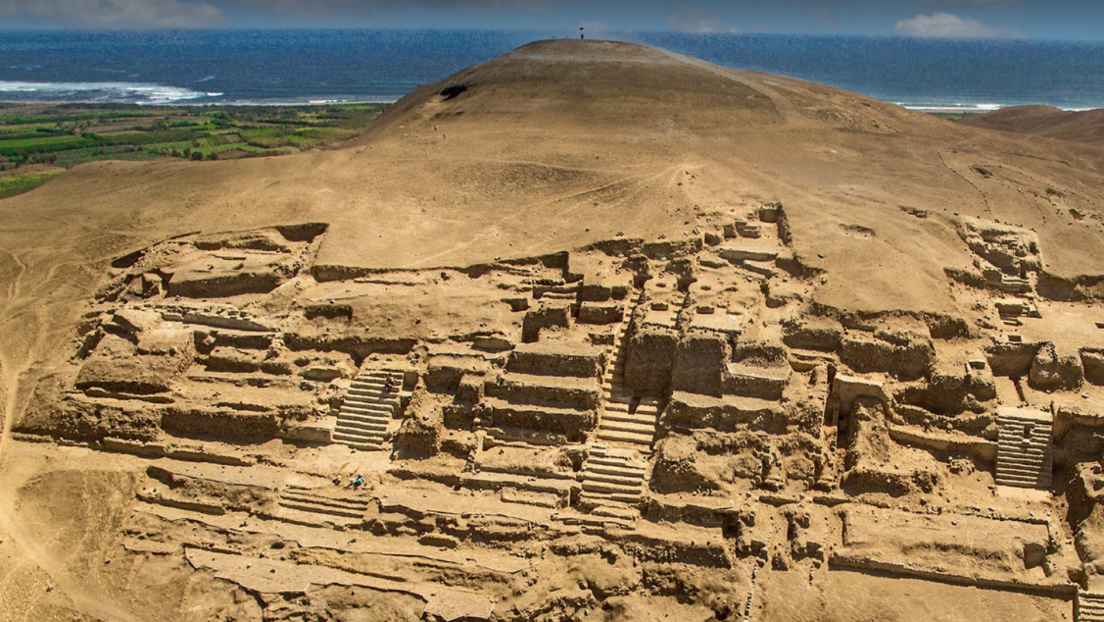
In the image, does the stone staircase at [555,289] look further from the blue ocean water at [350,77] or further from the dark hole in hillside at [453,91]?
the blue ocean water at [350,77]

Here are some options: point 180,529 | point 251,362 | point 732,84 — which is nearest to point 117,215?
point 251,362

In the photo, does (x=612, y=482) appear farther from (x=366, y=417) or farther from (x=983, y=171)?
(x=983, y=171)

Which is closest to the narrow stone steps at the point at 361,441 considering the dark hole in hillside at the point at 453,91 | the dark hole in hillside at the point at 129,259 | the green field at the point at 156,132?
the dark hole in hillside at the point at 129,259

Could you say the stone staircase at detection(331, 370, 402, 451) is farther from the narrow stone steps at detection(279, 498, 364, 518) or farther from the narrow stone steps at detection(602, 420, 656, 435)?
the narrow stone steps at detection(602, 420, 656, 435)

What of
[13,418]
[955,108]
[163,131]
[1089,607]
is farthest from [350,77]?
[1089,607]

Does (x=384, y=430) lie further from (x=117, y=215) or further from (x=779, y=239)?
(x=117, y=215)

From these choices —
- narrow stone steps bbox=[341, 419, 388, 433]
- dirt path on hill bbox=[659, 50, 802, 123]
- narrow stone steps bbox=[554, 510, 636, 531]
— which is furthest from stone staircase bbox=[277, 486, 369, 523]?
dirt path on hill bbox=[659, 50, 802, 123]
